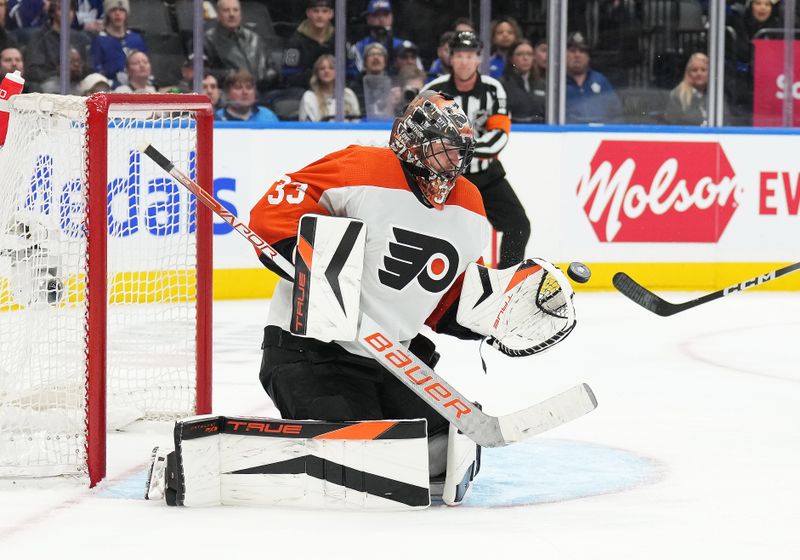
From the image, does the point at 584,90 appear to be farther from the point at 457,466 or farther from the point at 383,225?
the point at 457,466

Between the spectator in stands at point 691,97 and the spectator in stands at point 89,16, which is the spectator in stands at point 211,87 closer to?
the spectator in stands at point 89,16

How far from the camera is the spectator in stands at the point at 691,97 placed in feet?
22.0

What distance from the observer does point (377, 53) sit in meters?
6.42

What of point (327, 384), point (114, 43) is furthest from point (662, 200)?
point (327, 384)

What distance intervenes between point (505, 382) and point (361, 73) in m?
2.76

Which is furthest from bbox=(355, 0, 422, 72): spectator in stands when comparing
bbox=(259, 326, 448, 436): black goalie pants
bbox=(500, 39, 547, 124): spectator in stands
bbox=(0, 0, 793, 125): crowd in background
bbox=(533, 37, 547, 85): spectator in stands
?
bbox=(259, 326, 448, 436): black goalie pants

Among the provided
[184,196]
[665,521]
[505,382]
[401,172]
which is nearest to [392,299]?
[401,172]

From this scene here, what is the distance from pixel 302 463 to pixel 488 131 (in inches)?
123

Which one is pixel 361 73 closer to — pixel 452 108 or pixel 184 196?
pixel 184 196

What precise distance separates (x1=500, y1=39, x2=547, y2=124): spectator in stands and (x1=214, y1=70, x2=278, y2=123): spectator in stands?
1.17 m

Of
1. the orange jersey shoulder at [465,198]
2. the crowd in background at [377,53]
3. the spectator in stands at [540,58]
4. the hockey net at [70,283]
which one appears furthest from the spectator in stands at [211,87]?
the orange jersey shoulder at [465,198]

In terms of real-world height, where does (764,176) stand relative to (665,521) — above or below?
above

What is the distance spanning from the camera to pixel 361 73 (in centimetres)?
640

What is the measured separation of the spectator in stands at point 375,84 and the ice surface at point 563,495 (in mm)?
2337
